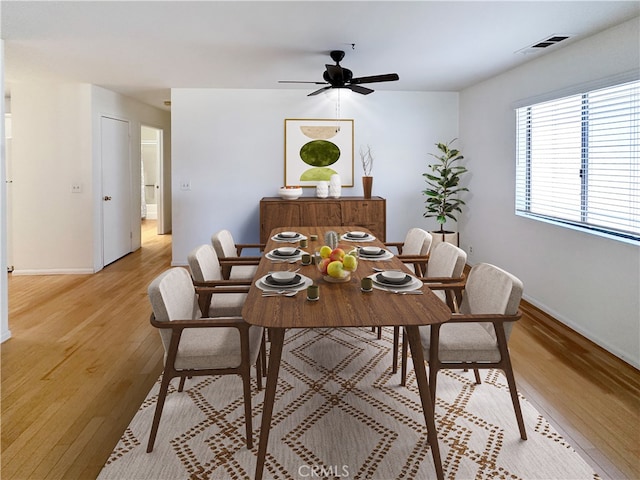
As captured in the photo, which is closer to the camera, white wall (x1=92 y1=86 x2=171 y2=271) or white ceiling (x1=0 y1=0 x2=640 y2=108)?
white ceiling (x1=0 y1=0 x2=640 y2=108)

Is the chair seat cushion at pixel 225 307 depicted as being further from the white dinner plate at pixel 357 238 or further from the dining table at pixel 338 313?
the white dinner plate at pixel 357 238

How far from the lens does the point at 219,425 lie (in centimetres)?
233

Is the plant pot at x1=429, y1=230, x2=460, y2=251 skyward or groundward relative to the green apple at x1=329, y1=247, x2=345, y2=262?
groundward

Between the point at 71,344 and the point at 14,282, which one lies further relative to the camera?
the point at 14,282

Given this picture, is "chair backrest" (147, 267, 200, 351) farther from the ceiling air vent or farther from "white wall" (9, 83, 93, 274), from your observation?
"white wall" (9, 83, 93, 274)

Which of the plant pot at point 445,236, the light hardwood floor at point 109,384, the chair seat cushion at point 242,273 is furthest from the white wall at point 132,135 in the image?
the plant pot at point 445,236

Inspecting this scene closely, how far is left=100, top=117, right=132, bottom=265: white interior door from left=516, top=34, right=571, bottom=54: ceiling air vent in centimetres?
498

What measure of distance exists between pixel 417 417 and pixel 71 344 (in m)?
2.58

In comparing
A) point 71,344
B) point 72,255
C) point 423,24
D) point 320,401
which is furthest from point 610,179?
point 72,255

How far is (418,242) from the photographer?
145 inches

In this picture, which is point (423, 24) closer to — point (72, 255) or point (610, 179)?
point (610, 179)

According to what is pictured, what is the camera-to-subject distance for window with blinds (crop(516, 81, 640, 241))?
320 cm

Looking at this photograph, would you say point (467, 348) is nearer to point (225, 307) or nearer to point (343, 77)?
point (225, 307)

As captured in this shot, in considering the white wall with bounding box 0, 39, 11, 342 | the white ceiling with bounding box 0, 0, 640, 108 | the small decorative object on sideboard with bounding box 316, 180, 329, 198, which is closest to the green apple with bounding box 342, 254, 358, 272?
the white ceiling with bounding box 0, 0, 640, 108
